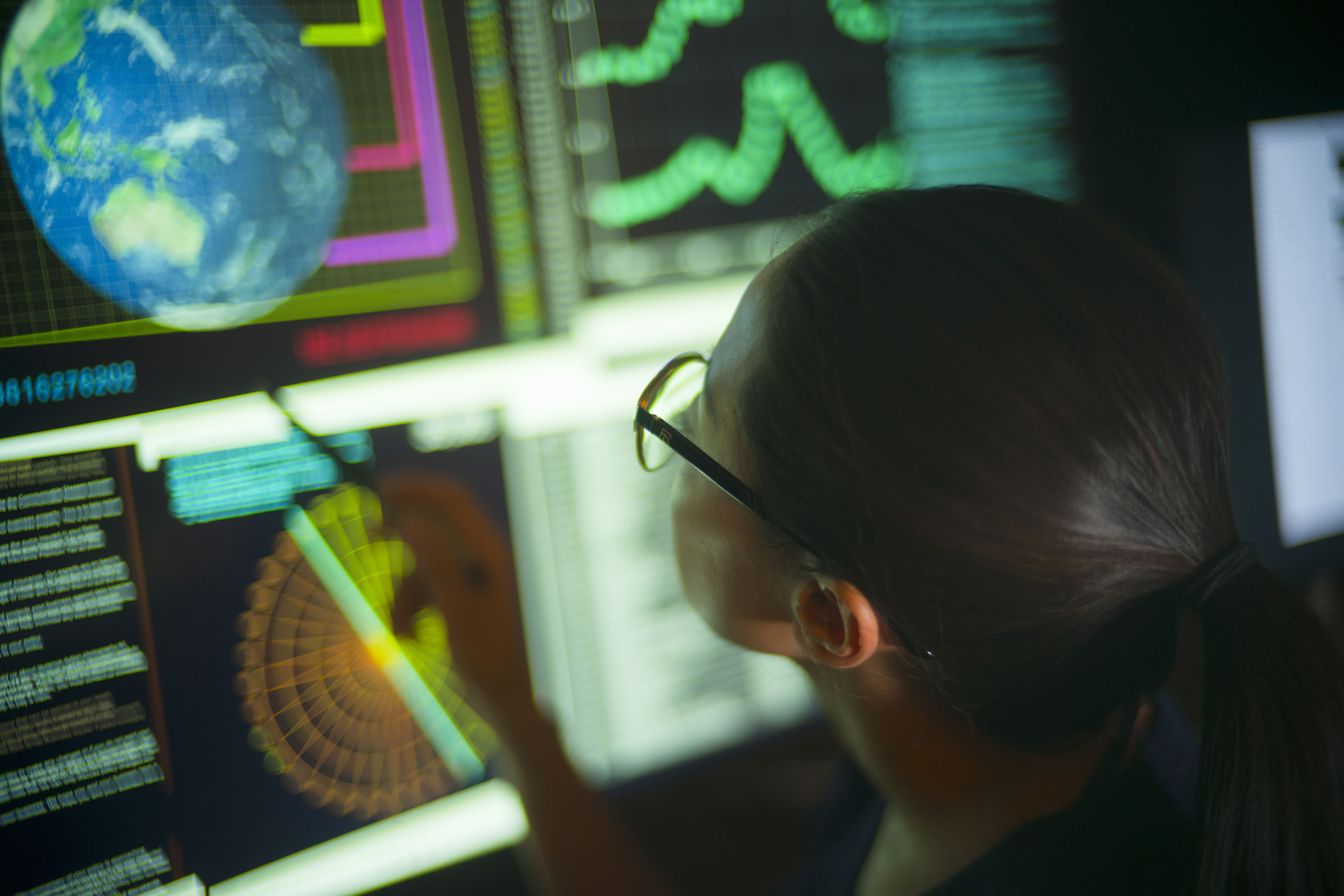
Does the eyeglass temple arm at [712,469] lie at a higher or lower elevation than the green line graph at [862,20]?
lower

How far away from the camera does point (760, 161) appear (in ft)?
2.63

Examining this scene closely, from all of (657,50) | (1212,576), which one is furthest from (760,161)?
(1212,576)

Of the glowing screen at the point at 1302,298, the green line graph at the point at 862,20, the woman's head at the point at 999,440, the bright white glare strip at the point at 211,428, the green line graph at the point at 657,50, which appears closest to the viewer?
the woman's head at the point at 999,440

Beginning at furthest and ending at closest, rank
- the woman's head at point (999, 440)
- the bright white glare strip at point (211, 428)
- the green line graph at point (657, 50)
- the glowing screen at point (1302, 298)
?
the glowing screen at point (1302, 298) < the green line graph at point (657, 50) < the bright white glare strip at point (211, 428) < the woman's head at point (999, 440)

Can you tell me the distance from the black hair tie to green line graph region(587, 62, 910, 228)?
47 cm

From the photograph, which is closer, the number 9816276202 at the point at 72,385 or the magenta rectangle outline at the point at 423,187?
the number 9816276202 at the point at 72,385

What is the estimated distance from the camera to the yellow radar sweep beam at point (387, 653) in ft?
1.99

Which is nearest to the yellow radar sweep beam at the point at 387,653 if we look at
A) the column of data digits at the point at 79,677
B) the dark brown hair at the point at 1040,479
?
the column of data digits at the point at 79,677

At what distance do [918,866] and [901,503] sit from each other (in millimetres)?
283

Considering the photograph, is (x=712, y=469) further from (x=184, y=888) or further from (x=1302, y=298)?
(x=1302, y=298)

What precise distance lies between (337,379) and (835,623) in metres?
0.40

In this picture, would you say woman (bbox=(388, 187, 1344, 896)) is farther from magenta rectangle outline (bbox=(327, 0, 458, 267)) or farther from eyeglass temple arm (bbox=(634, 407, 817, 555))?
magenta rectangle outline (bbox=(327, 0, 458, 267))

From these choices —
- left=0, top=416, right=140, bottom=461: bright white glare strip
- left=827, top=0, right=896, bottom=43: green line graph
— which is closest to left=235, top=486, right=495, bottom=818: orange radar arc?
left=0, top=416, right=140, bottom=461: bright white glare strip

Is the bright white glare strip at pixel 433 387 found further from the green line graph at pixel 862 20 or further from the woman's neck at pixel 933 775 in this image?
the green line graph at pixel 862 20
